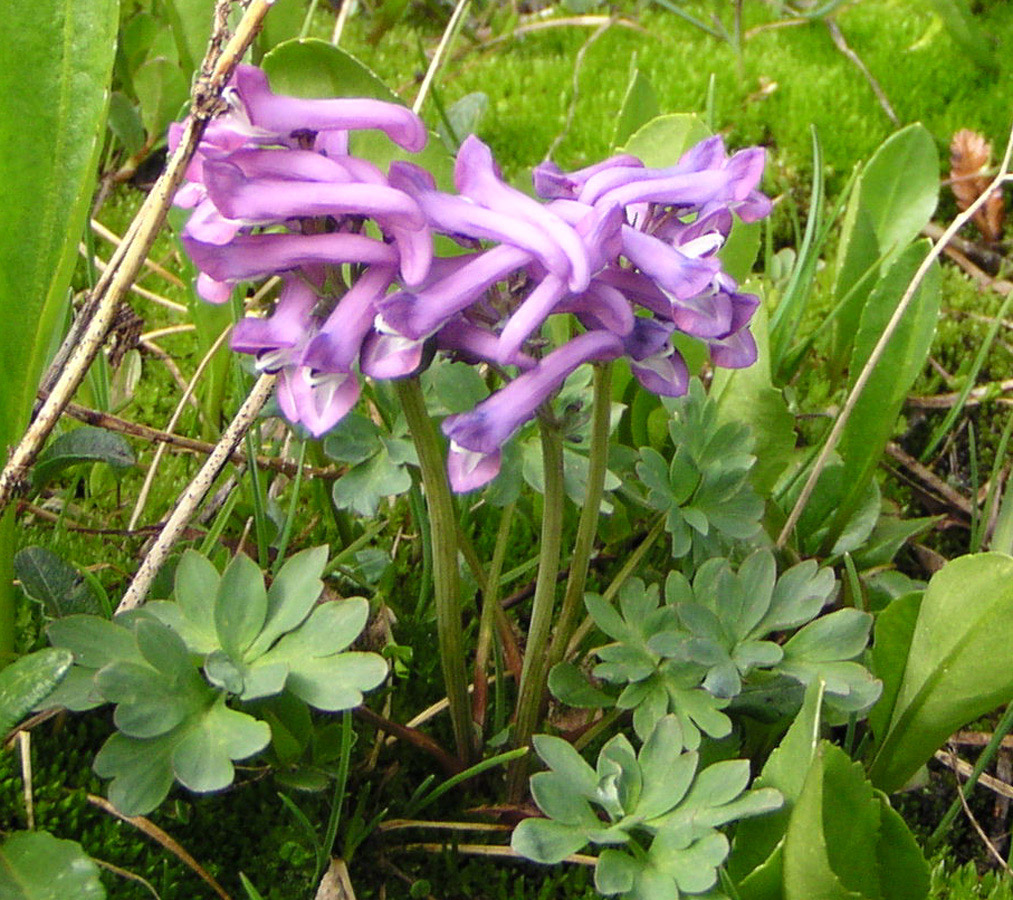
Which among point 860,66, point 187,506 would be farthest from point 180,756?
point 860,66

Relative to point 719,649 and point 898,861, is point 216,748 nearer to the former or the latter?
point 719,649

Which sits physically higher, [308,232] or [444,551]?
[308,232]

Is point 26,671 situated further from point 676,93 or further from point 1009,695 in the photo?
point 676,93

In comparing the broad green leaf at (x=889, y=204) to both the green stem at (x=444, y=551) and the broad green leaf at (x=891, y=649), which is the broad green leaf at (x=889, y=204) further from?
the green stem at (x=444, y=551)

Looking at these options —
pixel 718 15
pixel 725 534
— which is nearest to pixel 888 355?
pixel 725 534

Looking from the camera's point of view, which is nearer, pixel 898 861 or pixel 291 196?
pixel 291 196

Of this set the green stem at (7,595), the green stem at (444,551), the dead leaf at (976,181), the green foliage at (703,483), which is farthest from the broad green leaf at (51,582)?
the dead leaf at (976,181)

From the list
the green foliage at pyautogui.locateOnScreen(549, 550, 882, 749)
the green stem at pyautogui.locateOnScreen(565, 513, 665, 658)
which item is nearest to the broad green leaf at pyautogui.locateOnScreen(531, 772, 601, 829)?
the green foliage at pyautogui.locateOnScreen(549, 550, 882, 749)
